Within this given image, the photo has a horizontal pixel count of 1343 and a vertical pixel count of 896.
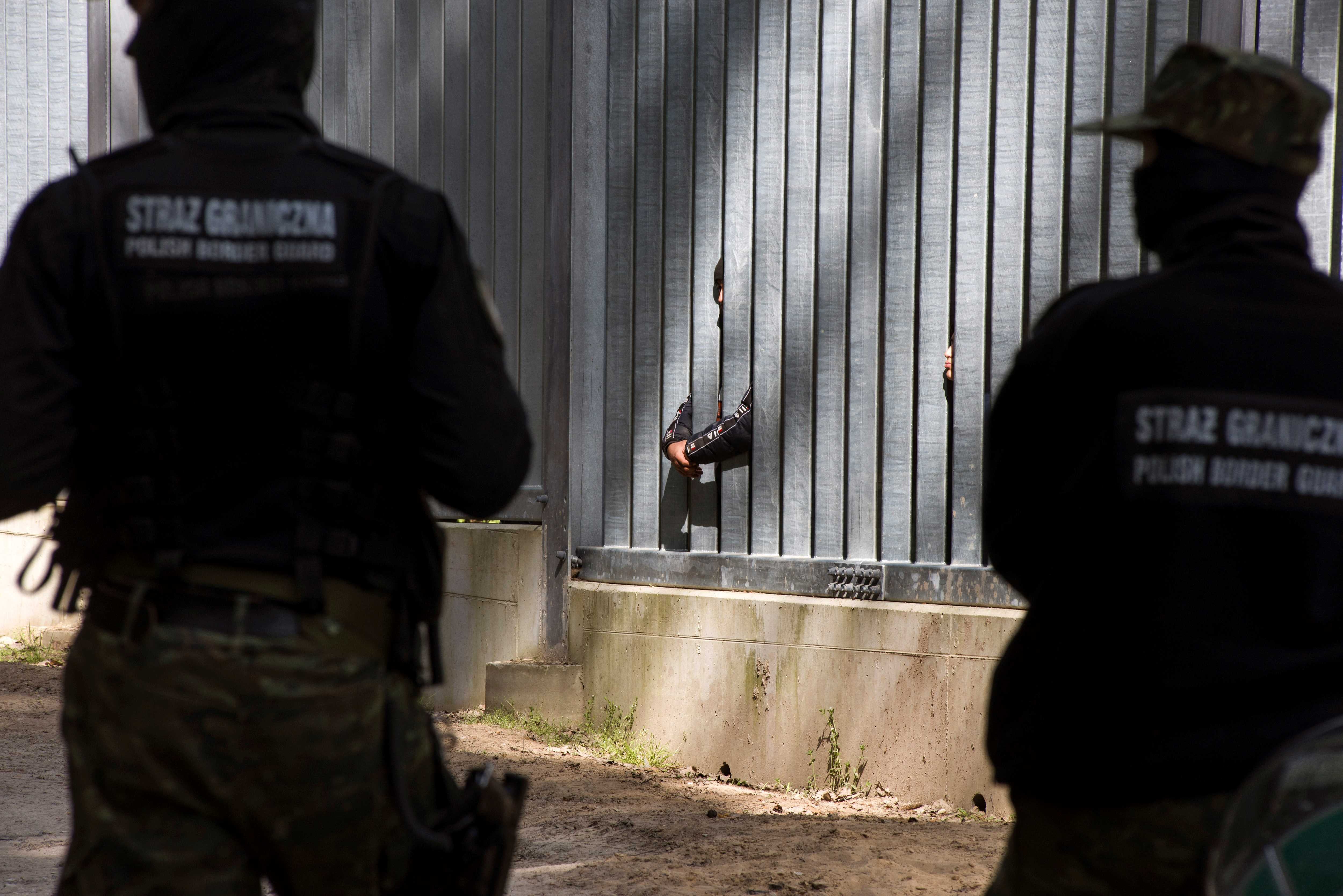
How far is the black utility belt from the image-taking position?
2133mm

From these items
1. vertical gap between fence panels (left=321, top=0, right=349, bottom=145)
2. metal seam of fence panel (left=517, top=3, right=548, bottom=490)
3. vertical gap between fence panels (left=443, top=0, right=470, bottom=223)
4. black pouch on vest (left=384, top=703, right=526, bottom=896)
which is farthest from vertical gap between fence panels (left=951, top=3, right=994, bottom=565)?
vertical gap between fence panels (left=321, top=0, right=349, bottom=145)

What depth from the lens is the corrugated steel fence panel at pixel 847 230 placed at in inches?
230

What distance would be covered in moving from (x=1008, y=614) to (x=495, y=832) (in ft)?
12.8

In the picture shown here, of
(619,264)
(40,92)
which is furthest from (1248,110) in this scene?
(40,92)

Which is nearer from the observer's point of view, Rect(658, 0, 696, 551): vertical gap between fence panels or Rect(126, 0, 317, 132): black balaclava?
Rect(126, 0, 317, 132): black balaclava

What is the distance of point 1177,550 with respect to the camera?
6.82 feet

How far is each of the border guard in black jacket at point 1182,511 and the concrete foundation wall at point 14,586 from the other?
10637 millimetres

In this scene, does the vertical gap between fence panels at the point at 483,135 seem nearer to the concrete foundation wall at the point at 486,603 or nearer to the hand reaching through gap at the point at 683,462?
the concrete foundation wall at the point at 486,603

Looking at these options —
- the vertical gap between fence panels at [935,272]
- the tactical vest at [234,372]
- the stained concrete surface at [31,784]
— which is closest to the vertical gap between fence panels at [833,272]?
the vertical gap between fence panels at [935,272]

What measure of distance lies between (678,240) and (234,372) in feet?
17.6

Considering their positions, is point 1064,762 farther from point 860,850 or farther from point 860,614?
point 860,614

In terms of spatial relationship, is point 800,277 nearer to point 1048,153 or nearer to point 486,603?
point 1048,153

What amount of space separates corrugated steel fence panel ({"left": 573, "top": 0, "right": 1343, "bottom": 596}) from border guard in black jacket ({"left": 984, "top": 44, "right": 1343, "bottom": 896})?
3.36 meters

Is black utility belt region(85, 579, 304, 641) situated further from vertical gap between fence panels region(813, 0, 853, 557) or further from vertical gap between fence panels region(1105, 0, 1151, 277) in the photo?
vertical gap between fence panels region(813, 0, 853, 557)
